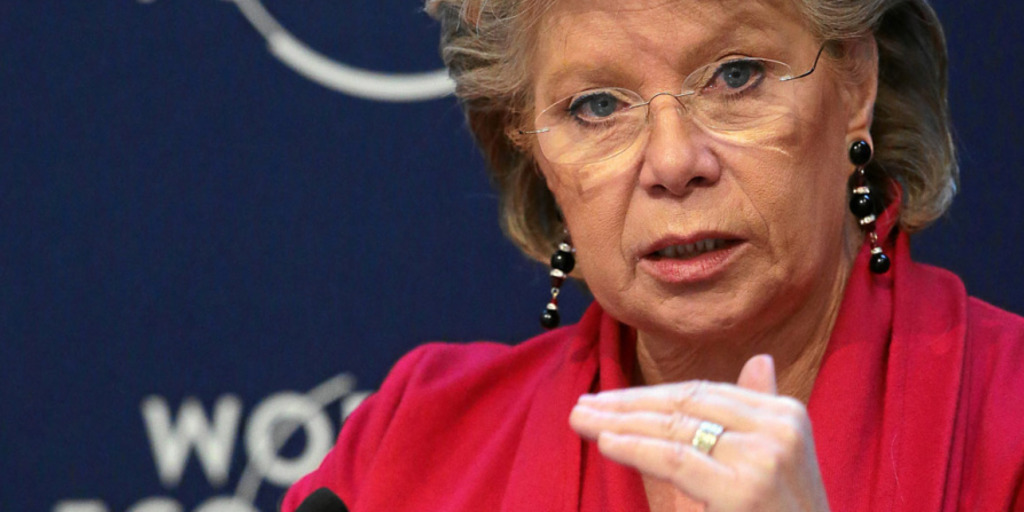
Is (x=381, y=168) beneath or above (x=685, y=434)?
above

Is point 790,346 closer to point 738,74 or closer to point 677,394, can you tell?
point 738,74

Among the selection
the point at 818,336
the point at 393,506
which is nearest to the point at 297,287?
Answer: the point at 393,506

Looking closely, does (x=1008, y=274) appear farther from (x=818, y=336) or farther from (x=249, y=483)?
(x=249, y=483)

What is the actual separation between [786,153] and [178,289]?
120 cm

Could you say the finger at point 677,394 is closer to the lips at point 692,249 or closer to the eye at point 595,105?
the lips at point 692,249

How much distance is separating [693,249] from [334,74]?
92cm

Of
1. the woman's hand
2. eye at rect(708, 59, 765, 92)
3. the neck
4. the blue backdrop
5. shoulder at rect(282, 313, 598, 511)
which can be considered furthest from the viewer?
the blue backdrop

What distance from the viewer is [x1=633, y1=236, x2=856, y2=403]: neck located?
1.62 metres

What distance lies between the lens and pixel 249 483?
85.7 inches

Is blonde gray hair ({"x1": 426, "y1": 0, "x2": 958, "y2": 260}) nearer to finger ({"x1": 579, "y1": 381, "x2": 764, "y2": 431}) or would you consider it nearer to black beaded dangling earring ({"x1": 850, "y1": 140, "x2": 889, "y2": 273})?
black beaded dangling earring ({"x1": 850, "y1": 140, "x2": 889, "y2": 273})

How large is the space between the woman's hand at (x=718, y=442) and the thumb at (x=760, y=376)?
0.5 inches

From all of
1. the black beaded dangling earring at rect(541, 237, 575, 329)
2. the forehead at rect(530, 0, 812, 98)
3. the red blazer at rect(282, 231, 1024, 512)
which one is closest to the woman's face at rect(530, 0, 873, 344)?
the forehead at rect(530, 0, 812, 98)

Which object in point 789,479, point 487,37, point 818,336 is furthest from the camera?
point 487,37

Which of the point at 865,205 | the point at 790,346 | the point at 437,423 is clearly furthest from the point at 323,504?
the point at 865,205
